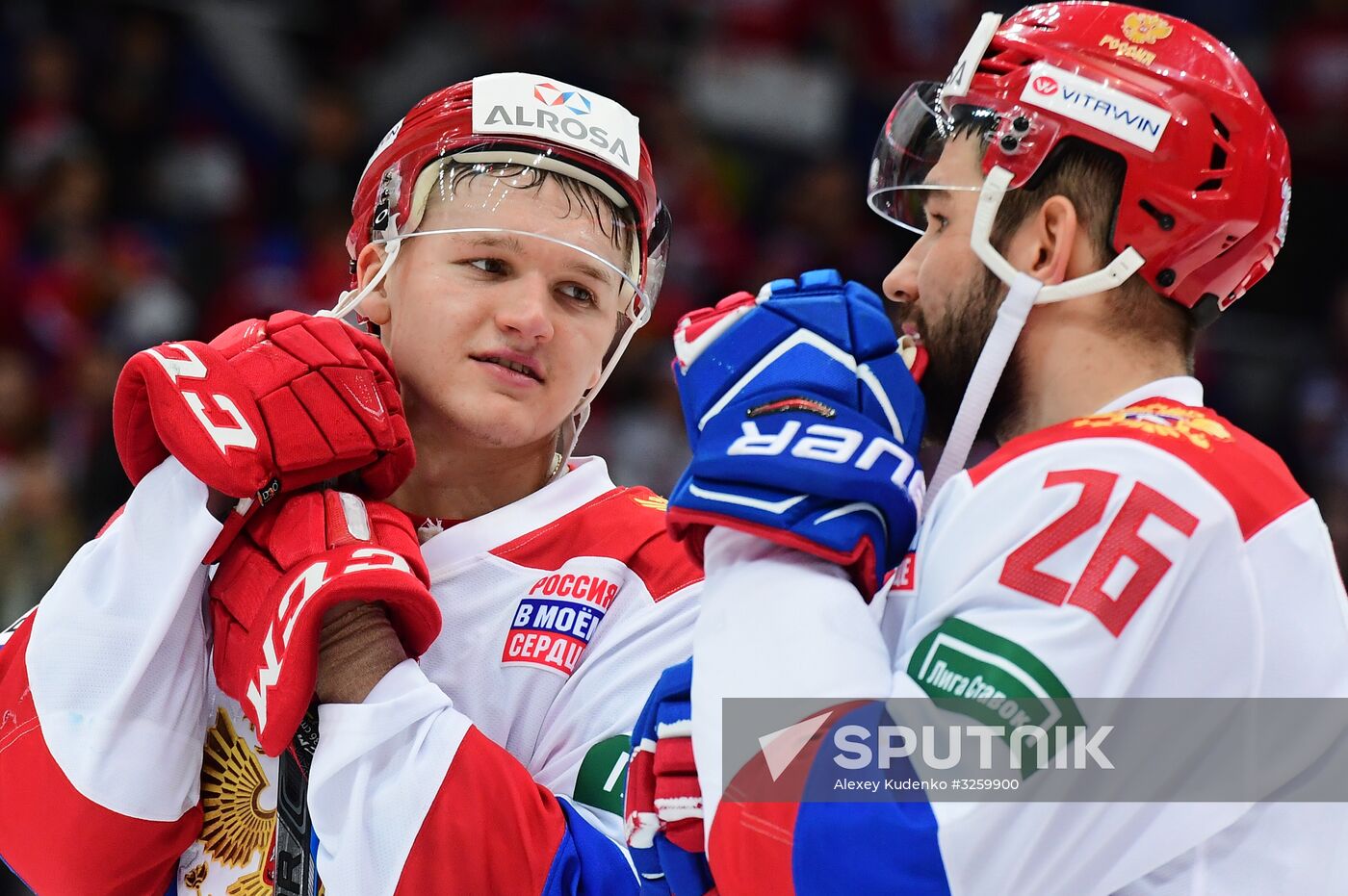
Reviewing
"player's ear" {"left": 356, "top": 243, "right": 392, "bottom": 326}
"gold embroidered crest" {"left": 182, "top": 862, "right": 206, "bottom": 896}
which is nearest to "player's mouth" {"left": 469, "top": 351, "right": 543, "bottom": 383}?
"player's ear" {"left": 356, "top": 243, "right": 392, "bottom": 326}

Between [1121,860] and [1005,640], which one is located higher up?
[1005,640]

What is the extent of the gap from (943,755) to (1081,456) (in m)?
0.36

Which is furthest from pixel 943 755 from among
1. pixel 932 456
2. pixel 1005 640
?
pixel 932 456

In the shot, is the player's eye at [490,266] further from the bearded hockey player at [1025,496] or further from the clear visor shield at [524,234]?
the bearded hockey player at [1025,496]

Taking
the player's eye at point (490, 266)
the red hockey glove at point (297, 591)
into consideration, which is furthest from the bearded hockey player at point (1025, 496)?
the player's eye at point (490, 266)

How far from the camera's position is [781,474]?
1.67 metres

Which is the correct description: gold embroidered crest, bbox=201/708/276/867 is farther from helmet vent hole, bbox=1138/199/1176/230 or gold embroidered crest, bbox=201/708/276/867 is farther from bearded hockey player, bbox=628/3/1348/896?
helmet vent hole, bbox=1138/199/1176/230

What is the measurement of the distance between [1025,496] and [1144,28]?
0.72 meters

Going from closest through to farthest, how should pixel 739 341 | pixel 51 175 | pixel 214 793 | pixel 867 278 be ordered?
1. pixel 739 341
2. pixel 214 793
3. pixel 51 175
4. pixel 867 278

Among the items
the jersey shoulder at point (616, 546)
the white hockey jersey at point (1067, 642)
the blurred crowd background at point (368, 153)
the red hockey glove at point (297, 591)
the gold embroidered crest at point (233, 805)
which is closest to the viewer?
the white hockey jersey at point (1067, 642)

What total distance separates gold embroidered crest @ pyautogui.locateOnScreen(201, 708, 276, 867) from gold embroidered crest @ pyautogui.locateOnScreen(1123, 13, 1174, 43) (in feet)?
4.87

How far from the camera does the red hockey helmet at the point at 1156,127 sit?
1872 mm

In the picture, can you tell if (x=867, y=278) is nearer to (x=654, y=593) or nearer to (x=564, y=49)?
(x=564, y=49)

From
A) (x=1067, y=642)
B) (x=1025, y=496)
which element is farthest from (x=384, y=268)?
(x=1067, y=642)
